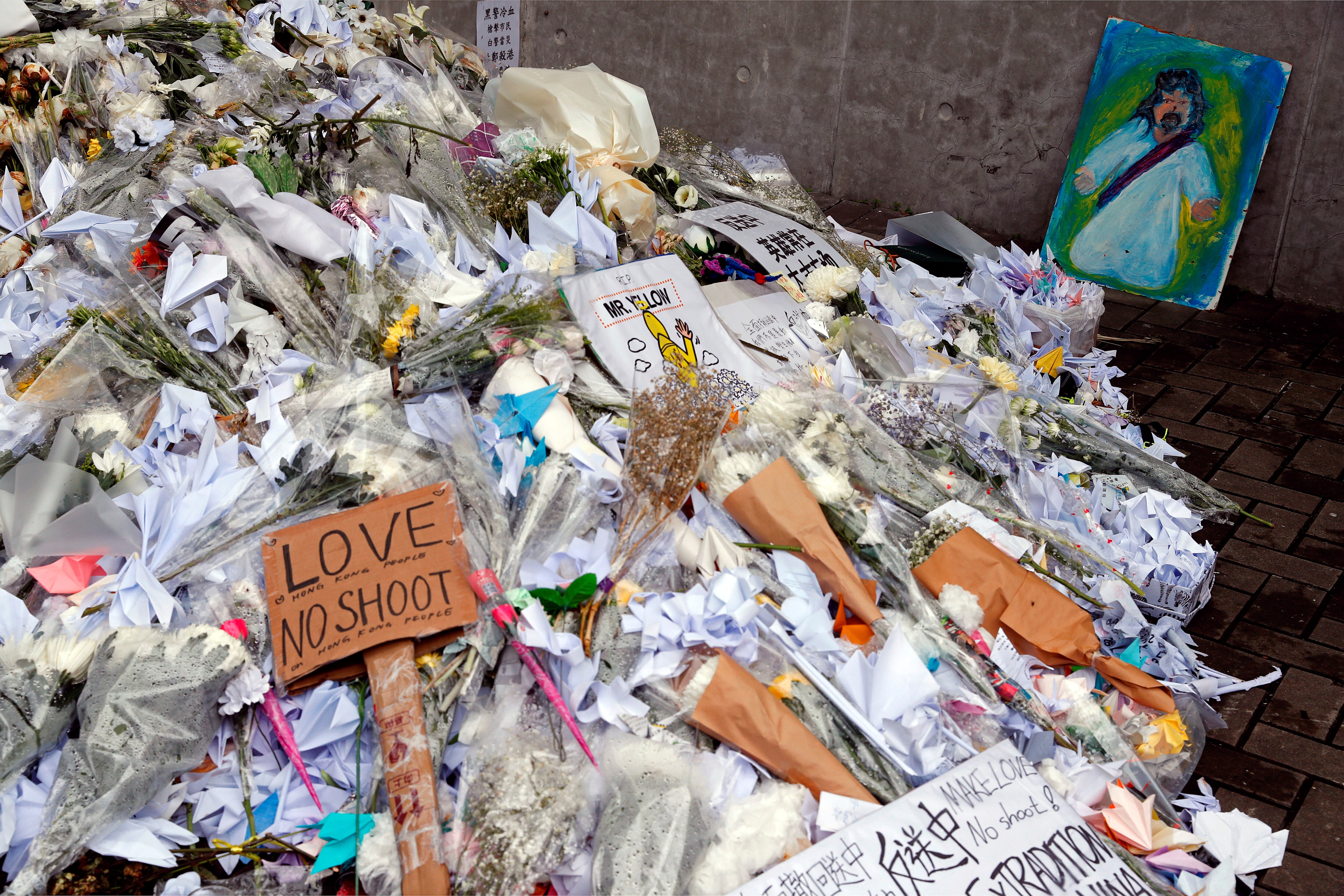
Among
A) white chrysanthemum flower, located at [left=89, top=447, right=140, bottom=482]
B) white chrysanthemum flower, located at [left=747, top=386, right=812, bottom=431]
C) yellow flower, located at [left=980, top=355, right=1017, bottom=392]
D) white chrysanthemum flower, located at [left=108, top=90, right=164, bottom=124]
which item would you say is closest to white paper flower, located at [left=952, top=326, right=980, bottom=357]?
yellow flower, located at [left=980, top=355, right=1017, bottom=392]

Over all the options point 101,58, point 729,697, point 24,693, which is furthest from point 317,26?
point 729,697

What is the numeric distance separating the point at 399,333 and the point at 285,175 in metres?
0.80

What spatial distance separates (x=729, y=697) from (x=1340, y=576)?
2.26 meters

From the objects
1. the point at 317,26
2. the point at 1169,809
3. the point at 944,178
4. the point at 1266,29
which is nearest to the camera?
the point at 1169,809

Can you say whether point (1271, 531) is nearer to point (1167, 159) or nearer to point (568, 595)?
point (1167, 159)

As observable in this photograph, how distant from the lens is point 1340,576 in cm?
296

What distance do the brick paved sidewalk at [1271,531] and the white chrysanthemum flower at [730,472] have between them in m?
1.33

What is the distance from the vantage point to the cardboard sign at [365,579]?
1810mm

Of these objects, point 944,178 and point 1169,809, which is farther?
point 944,178

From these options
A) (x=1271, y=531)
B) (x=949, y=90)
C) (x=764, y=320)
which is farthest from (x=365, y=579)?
(x=949, y=90)

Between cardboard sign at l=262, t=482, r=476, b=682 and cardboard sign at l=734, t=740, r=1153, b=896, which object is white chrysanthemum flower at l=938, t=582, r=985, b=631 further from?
cardboard sign at l=262, t=482, r=476, b=682

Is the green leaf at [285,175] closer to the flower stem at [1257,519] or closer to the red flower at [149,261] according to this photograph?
the red flower at [149,261]

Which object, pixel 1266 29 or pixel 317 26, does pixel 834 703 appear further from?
pixel 1266 29

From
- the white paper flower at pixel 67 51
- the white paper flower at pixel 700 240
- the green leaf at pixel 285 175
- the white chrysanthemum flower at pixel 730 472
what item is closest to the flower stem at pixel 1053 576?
the white chrysanthemum flower at pixel 730 472
